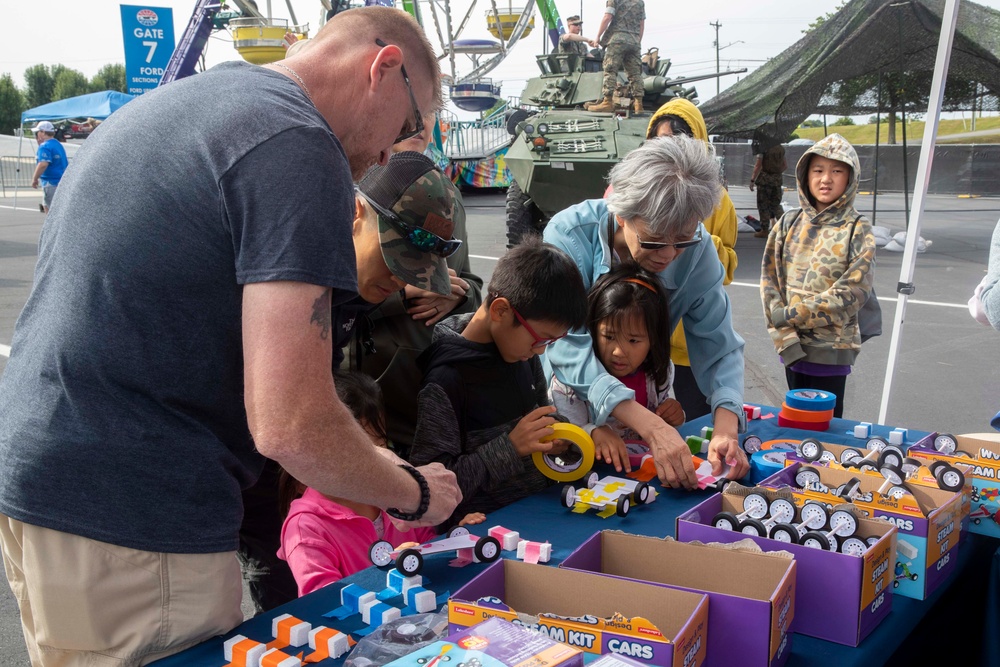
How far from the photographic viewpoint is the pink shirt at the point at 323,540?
1.89 meters

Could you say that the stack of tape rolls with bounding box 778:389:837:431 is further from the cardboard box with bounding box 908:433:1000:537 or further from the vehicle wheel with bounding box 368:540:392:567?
the vehicle wheel with bounding box 368:540:392:567

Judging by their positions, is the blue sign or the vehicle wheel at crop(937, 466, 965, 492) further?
the blue sign

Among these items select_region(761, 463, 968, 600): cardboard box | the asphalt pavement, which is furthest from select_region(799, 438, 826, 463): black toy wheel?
the asphalt pavement

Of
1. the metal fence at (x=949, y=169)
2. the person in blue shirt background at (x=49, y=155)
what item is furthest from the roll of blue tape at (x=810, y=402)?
the metal fence at (x=949, y=169)

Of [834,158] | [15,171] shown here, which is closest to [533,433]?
[834,158]

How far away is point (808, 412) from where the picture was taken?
9.44 ft

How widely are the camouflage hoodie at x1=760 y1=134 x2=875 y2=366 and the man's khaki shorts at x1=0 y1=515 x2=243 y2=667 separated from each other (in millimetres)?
3094

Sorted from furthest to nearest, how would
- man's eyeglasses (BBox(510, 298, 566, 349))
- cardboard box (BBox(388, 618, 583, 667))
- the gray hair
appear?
the gray hair → man's eyeglasses (BBox(510, 298, 566, 349)) → cardboard box (BBox(388, 618, 583, 667))

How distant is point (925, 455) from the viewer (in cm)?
228

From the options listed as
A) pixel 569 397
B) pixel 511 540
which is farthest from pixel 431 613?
pixel 569 397

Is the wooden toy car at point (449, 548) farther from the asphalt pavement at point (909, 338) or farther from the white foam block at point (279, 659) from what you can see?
the asphalt pavement at point (909, 338)

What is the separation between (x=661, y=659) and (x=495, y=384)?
49.7 inches

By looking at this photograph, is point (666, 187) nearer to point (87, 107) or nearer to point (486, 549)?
point (486, 549)

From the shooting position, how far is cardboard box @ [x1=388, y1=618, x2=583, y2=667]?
1.18 metres
